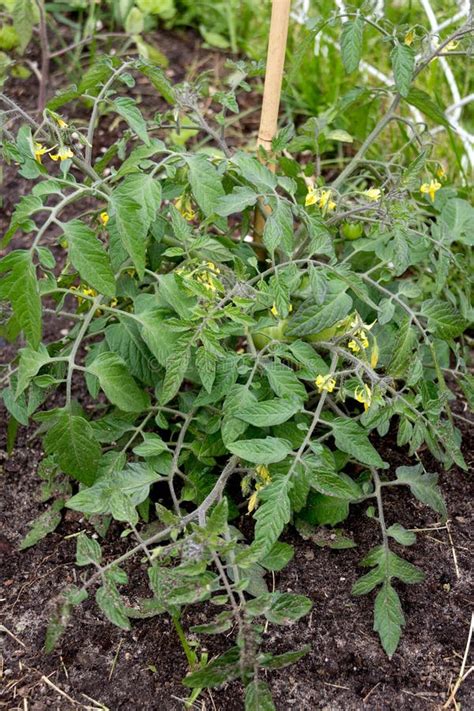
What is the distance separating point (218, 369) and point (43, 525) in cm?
50

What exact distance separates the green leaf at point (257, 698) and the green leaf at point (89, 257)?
615 mm

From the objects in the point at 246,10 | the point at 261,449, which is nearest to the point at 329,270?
the point at 261,449

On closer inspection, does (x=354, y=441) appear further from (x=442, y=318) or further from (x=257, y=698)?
(x=257, y=698)

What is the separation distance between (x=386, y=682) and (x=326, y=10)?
1.82m

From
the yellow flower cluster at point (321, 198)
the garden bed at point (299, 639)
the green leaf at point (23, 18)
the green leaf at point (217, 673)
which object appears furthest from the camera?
the green leaf at point (23, 18)

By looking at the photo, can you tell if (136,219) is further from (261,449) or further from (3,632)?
(3,632)

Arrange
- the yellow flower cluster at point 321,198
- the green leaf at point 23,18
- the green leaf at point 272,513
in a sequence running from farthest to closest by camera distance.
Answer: the green leaf at point 23,18 < the yellow flower cluster at point 321,198 < the green leaf at point 272,513

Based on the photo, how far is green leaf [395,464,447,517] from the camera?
1.58 m

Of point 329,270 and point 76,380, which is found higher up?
point 329,270

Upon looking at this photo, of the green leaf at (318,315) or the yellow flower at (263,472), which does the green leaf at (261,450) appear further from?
the green leaf at (318,315)

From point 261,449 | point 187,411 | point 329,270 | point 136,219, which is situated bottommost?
point 187,411

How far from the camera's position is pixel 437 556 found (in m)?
1.67

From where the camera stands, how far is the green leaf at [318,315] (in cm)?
150

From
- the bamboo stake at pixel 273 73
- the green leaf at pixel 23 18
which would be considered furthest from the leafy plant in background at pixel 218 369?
the green leaf at pixel 23 18
